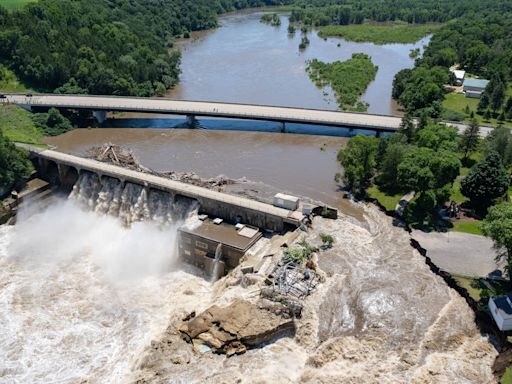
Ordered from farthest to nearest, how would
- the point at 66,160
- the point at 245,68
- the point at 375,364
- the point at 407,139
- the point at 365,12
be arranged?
the point at 365,12
the point at 245,68
the point at 407,139
the point at 66,160
the point at 375,364

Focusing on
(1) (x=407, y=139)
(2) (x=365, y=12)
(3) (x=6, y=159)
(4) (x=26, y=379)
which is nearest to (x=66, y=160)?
(3) (x=6, y=159)

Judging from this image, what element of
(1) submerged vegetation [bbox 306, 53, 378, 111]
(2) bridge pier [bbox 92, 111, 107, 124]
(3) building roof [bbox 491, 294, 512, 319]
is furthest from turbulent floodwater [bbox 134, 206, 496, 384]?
(1) submerged vegetation [bbox 306, 53, 378, 111]

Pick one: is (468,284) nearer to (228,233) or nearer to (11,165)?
(228,233)

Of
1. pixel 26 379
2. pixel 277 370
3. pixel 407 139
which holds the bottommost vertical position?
pixel 26 379

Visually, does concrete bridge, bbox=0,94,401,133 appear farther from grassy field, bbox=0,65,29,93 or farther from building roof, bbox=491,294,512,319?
building roof, bbox=491,294,512,319

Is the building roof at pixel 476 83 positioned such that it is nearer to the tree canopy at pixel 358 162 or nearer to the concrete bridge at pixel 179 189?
the tree canopy at pixel 358 162

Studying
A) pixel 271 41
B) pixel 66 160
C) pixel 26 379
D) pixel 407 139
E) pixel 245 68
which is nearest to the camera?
pixel 26 379

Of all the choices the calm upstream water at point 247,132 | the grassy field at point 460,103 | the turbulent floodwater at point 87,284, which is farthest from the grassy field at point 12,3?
the grassy field at point 460,103

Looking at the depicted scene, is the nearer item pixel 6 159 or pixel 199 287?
pixel 199 287

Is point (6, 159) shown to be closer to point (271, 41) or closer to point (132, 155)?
→ point (132, 155)
